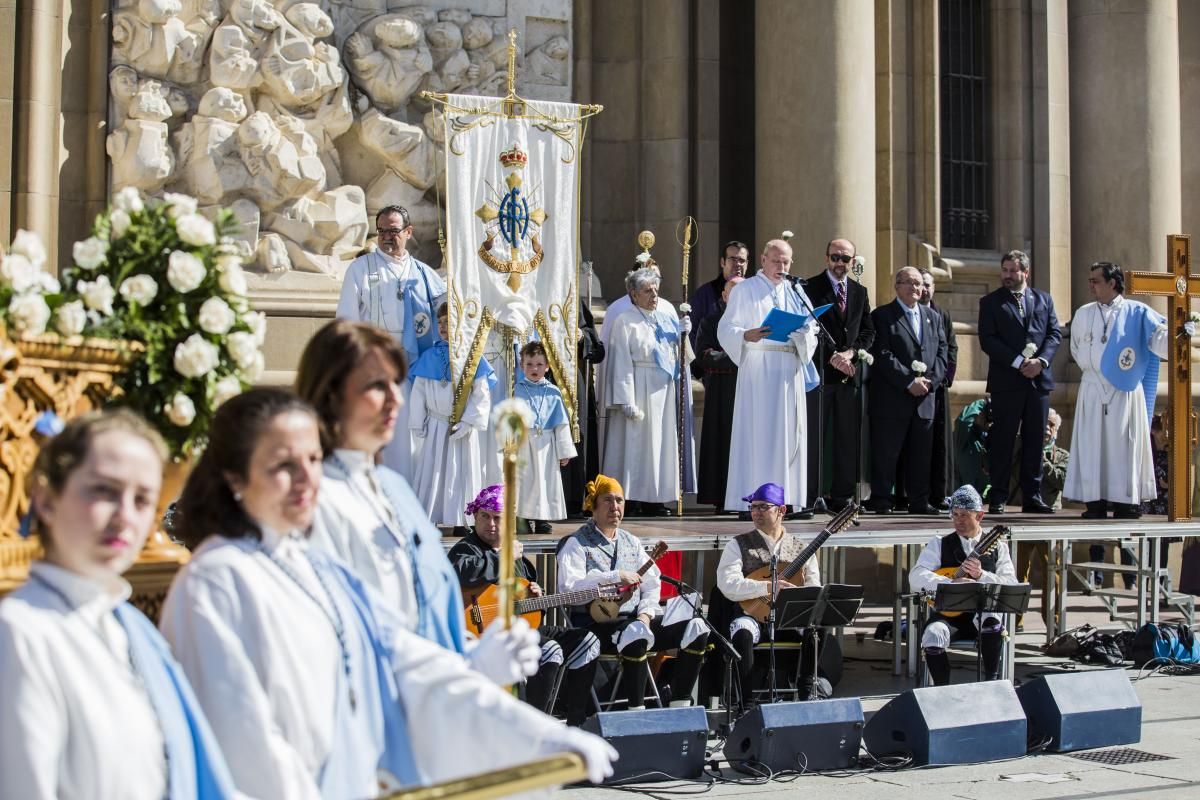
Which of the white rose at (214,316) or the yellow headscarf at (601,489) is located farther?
the yellow headscarf at (601,489)

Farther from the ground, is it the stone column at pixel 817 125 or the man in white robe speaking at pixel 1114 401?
the stone column at pixel 817 125

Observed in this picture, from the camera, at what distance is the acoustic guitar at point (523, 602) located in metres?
9.28

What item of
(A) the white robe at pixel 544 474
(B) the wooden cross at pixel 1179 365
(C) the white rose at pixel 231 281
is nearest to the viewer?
(C) the white rose at pixel 231 281

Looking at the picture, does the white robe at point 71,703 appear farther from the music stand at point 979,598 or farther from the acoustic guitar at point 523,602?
the music stand at point 979,598

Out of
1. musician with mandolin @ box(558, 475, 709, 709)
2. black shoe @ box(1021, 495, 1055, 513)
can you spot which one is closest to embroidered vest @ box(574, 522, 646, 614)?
musician with mandolin @ box(558, 475, 709, 709)

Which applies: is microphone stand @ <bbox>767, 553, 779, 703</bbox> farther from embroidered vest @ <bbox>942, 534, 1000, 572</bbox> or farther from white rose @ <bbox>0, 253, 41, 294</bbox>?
white rose @ <bbox>0, 253, 41, 294</bbox>

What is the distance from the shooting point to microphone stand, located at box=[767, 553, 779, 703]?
10.4 meters

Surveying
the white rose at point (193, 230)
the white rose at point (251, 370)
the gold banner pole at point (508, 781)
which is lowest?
the gold banner pole at point (508, 781)

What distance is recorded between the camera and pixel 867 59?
1501 centimetres

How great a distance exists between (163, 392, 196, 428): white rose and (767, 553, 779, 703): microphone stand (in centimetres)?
651

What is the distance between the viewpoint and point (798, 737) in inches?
356

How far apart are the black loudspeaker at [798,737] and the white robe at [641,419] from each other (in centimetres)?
407

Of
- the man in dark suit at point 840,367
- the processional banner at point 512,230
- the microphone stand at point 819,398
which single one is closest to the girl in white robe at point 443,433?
the processional banner at point 512,230

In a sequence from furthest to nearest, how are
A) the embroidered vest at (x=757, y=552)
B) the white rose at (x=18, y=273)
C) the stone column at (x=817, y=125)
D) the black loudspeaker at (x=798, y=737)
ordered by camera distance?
the stone column at (x=817, y=125) < the embroidered vest at (x=757, y=552) < the black loudspeaker at (x=798, y=737) < the white rose at (x=18, y=273)
